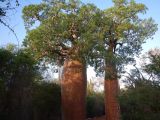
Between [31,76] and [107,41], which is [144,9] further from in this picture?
[31,76]

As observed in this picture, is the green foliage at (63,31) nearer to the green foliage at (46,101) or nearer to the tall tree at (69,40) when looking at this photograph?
the tall tree at (69,40)

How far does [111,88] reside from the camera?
15.5 metres

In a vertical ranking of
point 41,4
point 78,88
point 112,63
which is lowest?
point 78,88

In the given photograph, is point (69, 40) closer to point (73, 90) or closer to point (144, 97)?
point (73, 90)

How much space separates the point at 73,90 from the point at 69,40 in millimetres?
2049

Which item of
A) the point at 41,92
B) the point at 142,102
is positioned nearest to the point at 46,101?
the point at 41,92

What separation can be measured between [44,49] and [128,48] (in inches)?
153

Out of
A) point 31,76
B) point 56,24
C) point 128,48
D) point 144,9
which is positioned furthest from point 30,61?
point 144,9

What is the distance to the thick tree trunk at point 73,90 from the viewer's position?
14516 mm

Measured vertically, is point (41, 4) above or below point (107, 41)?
above

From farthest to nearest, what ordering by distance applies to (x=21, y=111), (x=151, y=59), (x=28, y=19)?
(x=28, y=19)
(x=21, y=111)
(x=151, y=59)

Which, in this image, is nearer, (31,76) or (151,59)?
(151,59)

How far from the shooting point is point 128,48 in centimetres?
1644

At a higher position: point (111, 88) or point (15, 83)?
point (15, 83)
